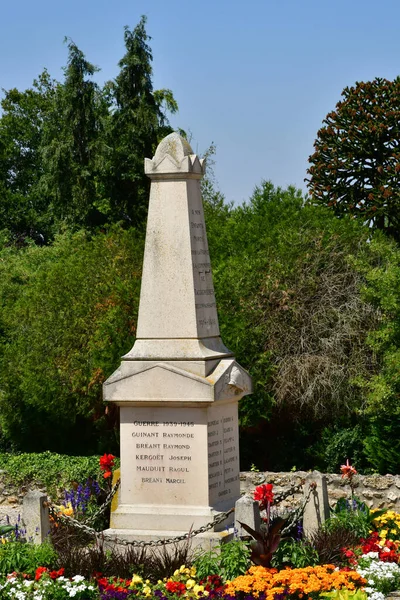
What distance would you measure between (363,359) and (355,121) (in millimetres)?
8261

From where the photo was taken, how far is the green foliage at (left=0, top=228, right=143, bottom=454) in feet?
79.9

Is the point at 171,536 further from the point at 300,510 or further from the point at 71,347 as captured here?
the point at 71,347

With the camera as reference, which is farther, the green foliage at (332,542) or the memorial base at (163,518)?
the memorial base at (163,518)

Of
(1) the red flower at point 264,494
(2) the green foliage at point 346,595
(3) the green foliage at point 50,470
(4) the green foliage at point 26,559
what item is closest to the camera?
(2) the green foliage at point 346,595

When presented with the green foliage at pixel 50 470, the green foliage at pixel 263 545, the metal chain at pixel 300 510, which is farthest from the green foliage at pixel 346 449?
the green foliage at pixel 263 545

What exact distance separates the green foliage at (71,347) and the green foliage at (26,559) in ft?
35.9

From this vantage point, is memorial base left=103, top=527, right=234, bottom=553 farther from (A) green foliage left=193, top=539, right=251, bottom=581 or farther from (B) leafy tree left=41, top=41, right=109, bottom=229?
(B) leafy tree left=41, top=41, right=109, bottom=229

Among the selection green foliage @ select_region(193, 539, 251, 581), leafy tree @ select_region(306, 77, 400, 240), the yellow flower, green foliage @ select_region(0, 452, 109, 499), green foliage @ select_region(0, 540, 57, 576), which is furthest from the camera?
leafy tree @ select_region(306, 77, 400, 240)

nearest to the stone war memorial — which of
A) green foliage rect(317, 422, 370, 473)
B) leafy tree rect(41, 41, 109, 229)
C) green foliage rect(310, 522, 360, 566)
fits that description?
green foliage rect(310, 522, 360, 566)

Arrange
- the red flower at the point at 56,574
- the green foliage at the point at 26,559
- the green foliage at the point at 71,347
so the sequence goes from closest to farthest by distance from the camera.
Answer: the red flower at the point at 56,574
the green foliage at the point at 26,559
the green foliage at the point at 71,347

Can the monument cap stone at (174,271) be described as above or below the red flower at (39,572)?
above

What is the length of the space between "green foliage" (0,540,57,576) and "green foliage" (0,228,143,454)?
10930mm

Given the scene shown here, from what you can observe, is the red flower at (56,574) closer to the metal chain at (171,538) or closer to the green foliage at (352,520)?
the metal chain at (171,538)

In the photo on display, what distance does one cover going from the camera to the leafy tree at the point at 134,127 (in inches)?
1561
